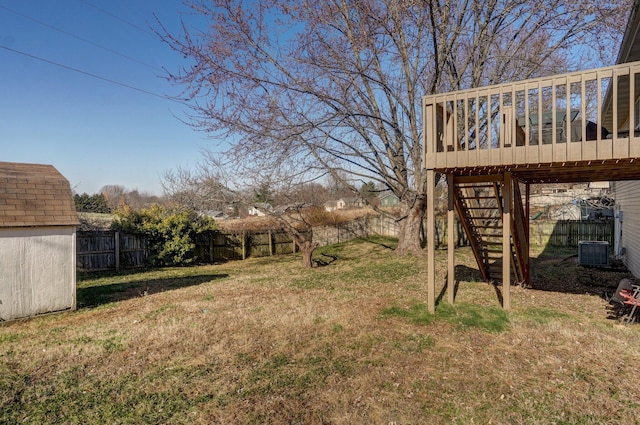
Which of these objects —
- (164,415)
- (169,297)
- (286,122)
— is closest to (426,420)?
(164,415)

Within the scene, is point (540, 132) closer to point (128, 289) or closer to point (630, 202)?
point (630, 202)

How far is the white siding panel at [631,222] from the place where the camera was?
8.40 m

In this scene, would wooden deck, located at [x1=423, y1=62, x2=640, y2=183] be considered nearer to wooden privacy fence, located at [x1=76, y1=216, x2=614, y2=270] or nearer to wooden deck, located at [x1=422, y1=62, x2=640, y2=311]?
wooden deck, located at [x1=422, y1=62, x2=640, y2=311]

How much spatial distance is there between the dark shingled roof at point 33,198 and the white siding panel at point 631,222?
40.1ft

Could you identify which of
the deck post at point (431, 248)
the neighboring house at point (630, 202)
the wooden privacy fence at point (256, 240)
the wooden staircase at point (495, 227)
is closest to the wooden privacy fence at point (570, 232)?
the wooden privacy fence at point (256, 240)

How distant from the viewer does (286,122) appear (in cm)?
1016

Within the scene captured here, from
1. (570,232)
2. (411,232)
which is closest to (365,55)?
(411,232)

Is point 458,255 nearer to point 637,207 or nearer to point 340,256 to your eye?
point 340,256

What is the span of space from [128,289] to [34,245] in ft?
8.79

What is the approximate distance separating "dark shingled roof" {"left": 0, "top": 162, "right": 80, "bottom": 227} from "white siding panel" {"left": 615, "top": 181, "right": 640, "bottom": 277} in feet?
40.1

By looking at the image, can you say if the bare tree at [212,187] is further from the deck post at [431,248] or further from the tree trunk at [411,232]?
the deck post at [431,248]

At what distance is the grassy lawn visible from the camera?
116 inches

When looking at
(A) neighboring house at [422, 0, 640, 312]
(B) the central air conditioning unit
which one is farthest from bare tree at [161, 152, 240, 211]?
(B) the central air conditioning unit

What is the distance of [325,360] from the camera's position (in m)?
3.94
